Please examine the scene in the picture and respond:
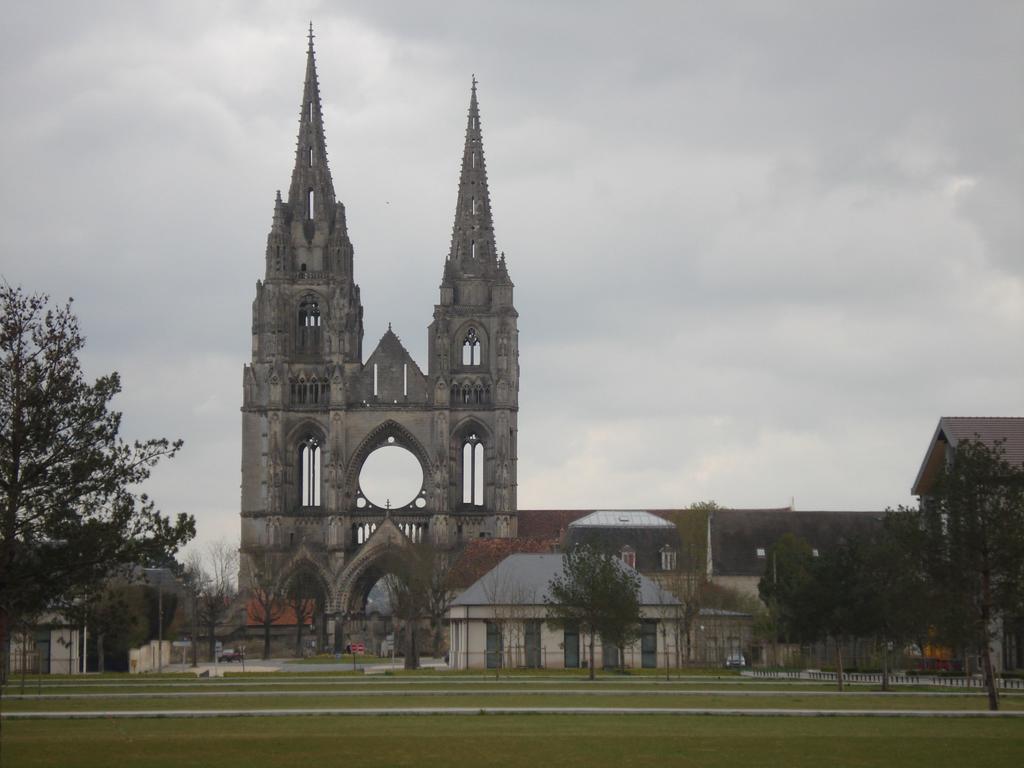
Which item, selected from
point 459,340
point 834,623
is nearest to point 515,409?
point 459,340

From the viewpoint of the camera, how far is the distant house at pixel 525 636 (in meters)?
70.7

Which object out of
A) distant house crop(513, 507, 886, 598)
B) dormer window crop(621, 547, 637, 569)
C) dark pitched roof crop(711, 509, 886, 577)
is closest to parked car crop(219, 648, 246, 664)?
distant house crop(513, 507, 886, 598)

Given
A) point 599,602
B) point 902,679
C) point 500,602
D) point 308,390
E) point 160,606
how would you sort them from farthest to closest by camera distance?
point 308,390 < point 160,606 < point 500,602 < point 599,602 < point 902,679

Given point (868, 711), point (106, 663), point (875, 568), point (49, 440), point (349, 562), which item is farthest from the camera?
point (349, 562)

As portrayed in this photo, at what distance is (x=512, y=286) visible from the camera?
120 meters

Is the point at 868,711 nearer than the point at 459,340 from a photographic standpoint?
Yes

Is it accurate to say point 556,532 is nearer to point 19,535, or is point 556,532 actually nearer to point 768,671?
point 768,671

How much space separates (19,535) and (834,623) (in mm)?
28370

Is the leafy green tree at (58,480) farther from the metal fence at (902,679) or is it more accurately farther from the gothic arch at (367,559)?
the gothic arch at (367,559)

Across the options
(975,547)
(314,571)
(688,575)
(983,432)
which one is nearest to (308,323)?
(314,571)

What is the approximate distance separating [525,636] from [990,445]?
20.7 meters

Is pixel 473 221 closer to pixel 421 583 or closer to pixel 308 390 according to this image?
pixel 308 390

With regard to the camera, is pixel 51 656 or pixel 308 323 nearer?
pixel 51 656

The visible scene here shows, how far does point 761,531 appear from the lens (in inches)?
3875
